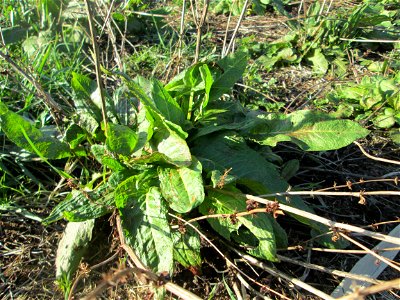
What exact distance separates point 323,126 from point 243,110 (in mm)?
426

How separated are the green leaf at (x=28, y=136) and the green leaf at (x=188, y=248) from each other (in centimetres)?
69

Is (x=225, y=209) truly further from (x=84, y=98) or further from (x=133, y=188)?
(x=84, y=98)

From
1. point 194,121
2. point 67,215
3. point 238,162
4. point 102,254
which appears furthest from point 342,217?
point 67,215

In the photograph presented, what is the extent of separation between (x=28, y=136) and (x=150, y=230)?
686mm

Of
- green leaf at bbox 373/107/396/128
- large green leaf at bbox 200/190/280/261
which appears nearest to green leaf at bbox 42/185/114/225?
large green leaf at bbox 200/190/280/261

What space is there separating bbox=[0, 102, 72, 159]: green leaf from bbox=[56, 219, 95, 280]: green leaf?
37 cm

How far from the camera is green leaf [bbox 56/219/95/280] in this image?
1.81 m

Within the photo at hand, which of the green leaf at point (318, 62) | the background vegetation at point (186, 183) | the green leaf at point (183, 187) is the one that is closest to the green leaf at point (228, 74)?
the background vegetation at point (186, 183)

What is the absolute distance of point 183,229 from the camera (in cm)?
164

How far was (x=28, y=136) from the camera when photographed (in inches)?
77.4

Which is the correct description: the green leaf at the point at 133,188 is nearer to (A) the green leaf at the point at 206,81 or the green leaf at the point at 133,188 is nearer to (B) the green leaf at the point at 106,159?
(B) the green leaf at the point at 106,159

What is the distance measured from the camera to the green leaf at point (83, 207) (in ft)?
5.85

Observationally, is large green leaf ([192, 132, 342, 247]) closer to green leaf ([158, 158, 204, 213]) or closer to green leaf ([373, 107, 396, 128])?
green leaf ([158, 158, 204, 213])

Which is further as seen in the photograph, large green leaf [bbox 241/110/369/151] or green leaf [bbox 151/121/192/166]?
large green leaf [bbox 241/110/369/151]
